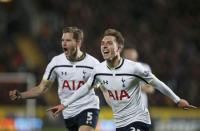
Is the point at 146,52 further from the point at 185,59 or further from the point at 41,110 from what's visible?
the point at 41,110

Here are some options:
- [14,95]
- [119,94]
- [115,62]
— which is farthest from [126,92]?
[14,95]

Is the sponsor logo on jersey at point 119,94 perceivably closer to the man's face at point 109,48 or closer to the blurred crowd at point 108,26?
the man's face at point 109,48

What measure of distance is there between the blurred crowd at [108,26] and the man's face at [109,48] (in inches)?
410

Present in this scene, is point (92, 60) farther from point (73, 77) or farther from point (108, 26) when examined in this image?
point (108, 26)

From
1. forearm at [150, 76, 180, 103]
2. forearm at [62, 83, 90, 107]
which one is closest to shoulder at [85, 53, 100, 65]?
forearm at [62, 83, 90, 107]

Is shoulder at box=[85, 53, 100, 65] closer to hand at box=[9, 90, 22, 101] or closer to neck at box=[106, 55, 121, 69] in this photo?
neck at box=[106, 55, 121, 69]

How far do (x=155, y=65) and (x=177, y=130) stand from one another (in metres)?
2.57

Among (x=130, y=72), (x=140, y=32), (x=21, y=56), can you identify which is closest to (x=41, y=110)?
(x=21, y=56)

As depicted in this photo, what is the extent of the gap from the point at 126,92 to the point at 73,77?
129 cm

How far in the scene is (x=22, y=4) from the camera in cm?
2378

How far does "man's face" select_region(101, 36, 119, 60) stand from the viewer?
910cm

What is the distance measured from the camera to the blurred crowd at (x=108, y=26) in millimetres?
20891

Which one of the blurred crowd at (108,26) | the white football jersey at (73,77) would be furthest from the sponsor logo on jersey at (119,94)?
the blurred crowd at (108,26)

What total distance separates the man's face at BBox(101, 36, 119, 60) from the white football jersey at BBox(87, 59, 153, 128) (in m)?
0.18
